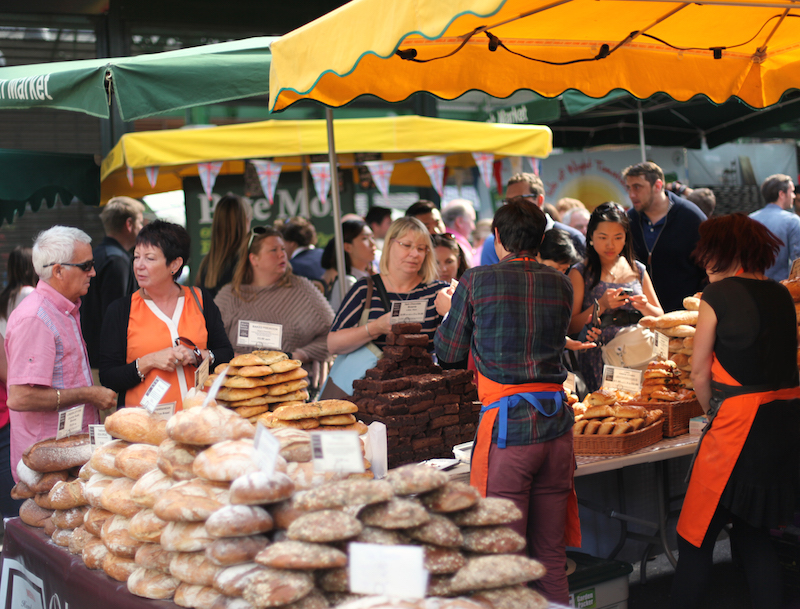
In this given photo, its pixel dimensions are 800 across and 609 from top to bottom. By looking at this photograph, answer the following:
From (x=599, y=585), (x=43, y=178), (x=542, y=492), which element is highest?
(x=43, y=178)

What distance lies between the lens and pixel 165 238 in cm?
346

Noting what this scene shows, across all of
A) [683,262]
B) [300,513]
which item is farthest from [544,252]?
[300,513]

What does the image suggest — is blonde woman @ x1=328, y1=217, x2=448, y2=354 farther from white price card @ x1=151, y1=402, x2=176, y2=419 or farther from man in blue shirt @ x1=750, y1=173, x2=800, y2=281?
man in blue shirt @ x1=750, y1=173, x2=800, y2=281

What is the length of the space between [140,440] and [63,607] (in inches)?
24.7

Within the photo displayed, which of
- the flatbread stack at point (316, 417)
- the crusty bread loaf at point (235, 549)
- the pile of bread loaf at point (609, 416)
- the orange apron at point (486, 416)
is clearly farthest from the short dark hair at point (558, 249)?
the crusty bread loaf at point (235, 549)

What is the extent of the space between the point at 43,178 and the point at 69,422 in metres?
3.64

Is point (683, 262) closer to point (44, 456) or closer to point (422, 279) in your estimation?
point (422, 279)

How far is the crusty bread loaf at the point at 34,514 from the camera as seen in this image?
2949 mm

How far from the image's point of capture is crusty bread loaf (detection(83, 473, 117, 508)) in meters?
2.52

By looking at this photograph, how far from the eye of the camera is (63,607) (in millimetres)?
2607

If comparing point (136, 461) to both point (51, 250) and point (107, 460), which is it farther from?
point (51, 250)

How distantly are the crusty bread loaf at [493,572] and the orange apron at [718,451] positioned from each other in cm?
164

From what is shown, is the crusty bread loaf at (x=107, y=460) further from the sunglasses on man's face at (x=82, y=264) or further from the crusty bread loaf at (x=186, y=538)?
the sunglasses on man's face at (x=82, y=264)

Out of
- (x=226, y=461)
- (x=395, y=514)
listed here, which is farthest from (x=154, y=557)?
(x=395, y=514)
